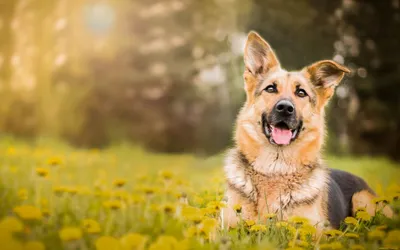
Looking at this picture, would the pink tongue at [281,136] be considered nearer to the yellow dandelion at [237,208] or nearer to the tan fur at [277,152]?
the tan fur at [277,152]

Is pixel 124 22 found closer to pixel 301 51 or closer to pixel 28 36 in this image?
pixel 28 36

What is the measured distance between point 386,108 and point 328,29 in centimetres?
192

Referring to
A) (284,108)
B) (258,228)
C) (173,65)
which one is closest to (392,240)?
(258,228)

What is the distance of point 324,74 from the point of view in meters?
3.22

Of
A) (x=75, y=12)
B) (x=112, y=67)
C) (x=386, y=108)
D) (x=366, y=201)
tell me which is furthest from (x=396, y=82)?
(x=112, y=67)

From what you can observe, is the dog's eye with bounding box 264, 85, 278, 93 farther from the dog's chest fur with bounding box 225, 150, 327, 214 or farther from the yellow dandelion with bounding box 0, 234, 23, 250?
the yellow dandelion with bounding box 0, 234, 23, 250

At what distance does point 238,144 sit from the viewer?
3113 millimetres

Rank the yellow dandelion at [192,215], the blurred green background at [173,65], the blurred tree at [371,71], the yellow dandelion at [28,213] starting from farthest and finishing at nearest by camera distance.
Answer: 1. the blurred green background at [173,65]
2. the blurred tree at [371,71]
3. the yellow dandelion at [192,215]
4. the yellow dandelion at [28,213]

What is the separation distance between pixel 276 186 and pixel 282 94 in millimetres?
587

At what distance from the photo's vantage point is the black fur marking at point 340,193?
3023 mm

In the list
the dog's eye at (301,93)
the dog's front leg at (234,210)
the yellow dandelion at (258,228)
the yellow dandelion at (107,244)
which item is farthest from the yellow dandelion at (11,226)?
the dog's eye at (301,93)

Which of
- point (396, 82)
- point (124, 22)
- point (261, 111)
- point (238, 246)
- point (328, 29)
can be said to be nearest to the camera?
point (238, 246)

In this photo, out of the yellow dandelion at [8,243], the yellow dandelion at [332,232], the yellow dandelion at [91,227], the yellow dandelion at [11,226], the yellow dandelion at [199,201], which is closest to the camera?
the yellow dandelion at [8,243]

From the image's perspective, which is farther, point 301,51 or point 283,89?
point 301,51
